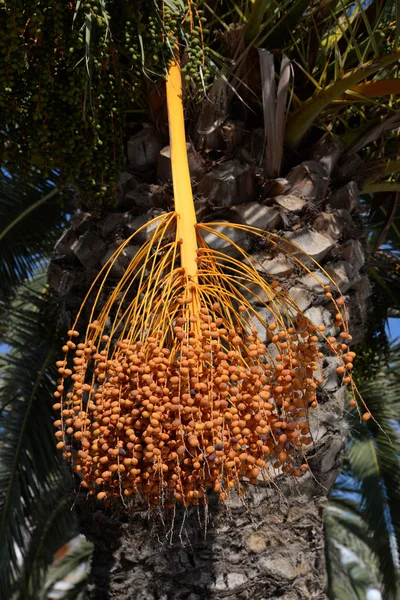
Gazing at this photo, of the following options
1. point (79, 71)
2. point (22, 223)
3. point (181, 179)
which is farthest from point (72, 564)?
point (79, 71)

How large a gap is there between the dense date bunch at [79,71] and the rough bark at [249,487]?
1.41 ft

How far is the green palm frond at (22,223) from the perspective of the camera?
15.3ft

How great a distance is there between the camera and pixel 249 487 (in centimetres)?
244

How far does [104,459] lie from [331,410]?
4.02ft

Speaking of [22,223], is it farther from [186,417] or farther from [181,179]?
[186,417]

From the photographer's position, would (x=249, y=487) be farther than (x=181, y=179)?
Yes

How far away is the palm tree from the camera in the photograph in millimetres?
2277

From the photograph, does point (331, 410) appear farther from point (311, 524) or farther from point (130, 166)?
point (130, 166)

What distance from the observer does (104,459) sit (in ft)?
5.54

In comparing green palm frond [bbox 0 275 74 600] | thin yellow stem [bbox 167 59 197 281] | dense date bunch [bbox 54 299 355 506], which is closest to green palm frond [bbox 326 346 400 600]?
green palm frond [bbox 0 275 74 600]

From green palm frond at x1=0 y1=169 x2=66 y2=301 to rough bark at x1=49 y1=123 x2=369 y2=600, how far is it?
1756mm

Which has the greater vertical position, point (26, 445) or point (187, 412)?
point (26, 445)

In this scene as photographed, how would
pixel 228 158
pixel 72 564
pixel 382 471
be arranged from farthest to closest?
pixel 72 564 → pixel 382 471 → pixel 228 158

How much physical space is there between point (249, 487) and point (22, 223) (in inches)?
116
